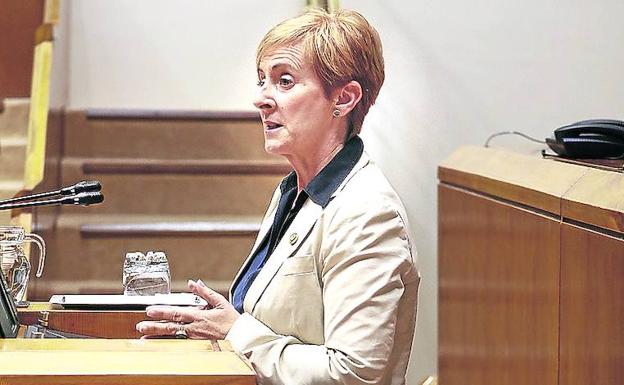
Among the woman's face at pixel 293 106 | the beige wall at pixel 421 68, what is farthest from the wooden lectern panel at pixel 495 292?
the beige wall at pixel 421 68

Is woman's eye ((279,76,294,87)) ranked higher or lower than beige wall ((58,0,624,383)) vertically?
higher

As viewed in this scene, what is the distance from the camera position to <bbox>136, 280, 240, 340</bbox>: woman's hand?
194cm

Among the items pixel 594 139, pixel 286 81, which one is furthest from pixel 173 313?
pixel 594 139

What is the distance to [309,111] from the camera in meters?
2.08

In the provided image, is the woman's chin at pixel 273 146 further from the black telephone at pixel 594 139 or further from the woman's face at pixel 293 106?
the black telephone at pixel 594 139

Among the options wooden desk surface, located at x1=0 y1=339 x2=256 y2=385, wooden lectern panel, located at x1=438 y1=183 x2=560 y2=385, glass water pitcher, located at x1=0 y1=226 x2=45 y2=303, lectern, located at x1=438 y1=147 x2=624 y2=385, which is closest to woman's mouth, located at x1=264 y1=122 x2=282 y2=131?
glass water pitcher, located at x1=0 y1=226 x2=45 y2=303

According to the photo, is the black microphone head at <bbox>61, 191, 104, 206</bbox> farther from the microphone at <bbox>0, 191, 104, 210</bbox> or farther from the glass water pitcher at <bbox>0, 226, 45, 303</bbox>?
the glass water pitcher at <bbox>0, 226, 45, 303</bbox>

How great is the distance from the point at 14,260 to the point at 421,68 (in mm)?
3275

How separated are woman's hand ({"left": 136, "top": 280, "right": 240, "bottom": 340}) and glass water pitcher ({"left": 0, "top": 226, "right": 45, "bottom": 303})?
27 cm

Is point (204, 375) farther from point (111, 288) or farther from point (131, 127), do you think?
point (131, 127)

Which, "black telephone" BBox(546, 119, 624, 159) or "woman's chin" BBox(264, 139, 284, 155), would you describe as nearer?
"woman's chin" BBox(264, 139, 284, 155)

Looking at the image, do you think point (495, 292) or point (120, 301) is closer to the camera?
point (120, 301)

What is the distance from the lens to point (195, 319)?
1.95 metres

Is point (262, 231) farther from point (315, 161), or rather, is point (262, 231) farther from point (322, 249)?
point (322, 249)
